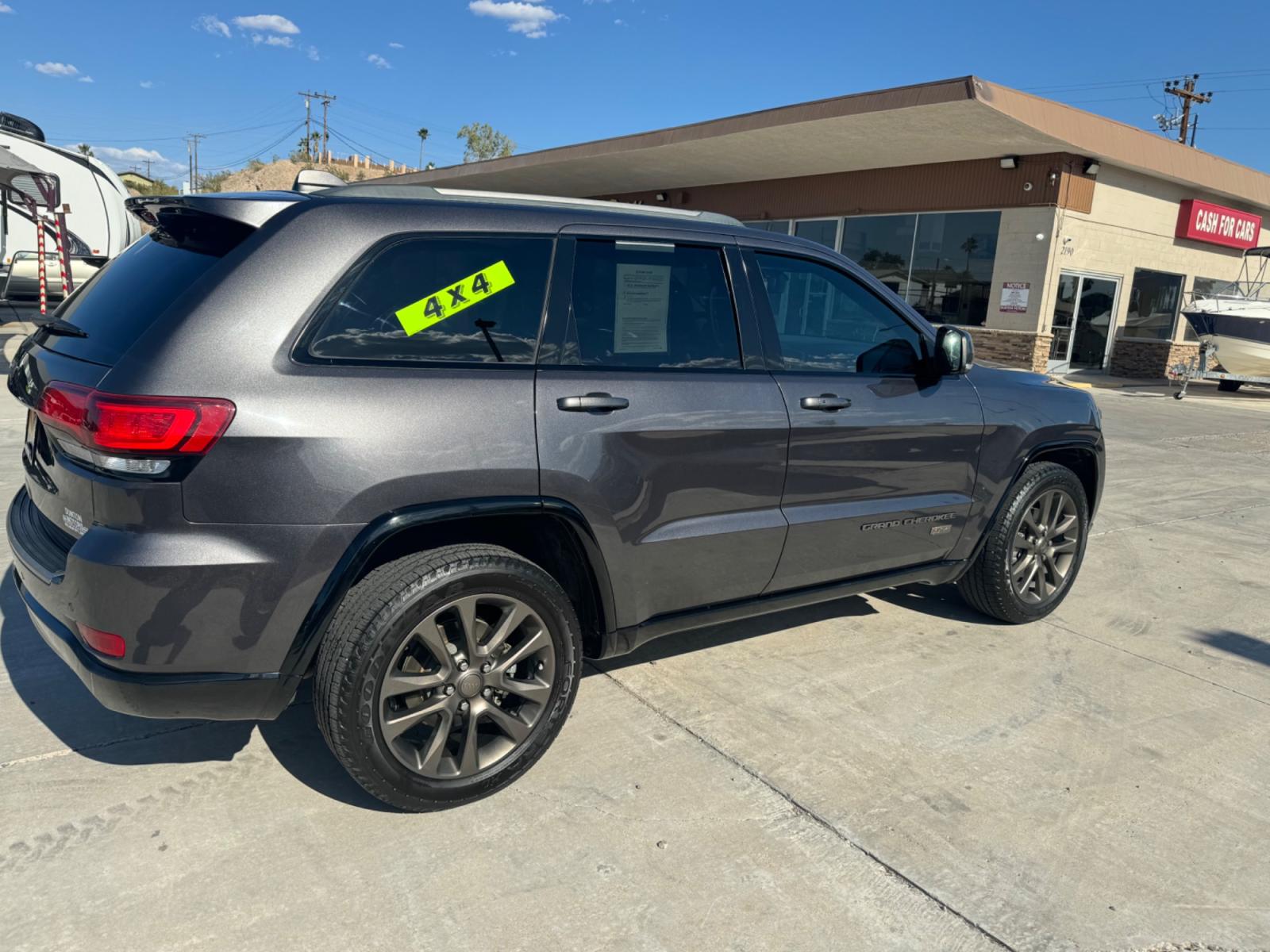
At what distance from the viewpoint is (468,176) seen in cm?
2811

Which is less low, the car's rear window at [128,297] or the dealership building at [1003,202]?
the dealership building at [1003,202]

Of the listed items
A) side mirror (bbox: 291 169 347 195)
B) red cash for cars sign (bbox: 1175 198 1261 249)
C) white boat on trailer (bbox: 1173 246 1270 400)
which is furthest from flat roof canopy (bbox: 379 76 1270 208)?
side mirror (bbox: 291 169 347 195)

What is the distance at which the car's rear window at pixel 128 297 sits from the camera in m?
2.47

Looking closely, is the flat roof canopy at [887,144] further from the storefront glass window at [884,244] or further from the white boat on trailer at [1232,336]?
the white boat on trailer at [1232,336]

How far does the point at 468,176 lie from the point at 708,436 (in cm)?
2725

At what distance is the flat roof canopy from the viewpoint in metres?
14.5

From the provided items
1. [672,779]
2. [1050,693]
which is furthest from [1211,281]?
[672,779]

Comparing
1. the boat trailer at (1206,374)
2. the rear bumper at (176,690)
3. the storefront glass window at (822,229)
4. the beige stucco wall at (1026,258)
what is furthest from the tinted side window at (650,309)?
the storefront glass window at (822,229)

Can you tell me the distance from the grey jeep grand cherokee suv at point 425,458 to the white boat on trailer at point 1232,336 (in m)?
17.6

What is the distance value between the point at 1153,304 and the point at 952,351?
66.8ft

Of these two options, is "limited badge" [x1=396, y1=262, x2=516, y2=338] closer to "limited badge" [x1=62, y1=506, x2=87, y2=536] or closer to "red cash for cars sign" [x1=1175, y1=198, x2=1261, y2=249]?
"limited badge" [x1=62, y1=506, x2=87, y2=536]

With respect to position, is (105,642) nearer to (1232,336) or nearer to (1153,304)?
(1232,336)

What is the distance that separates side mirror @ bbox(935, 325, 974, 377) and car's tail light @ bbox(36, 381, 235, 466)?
2.78 metres

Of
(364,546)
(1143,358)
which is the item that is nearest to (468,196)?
(364,546)
